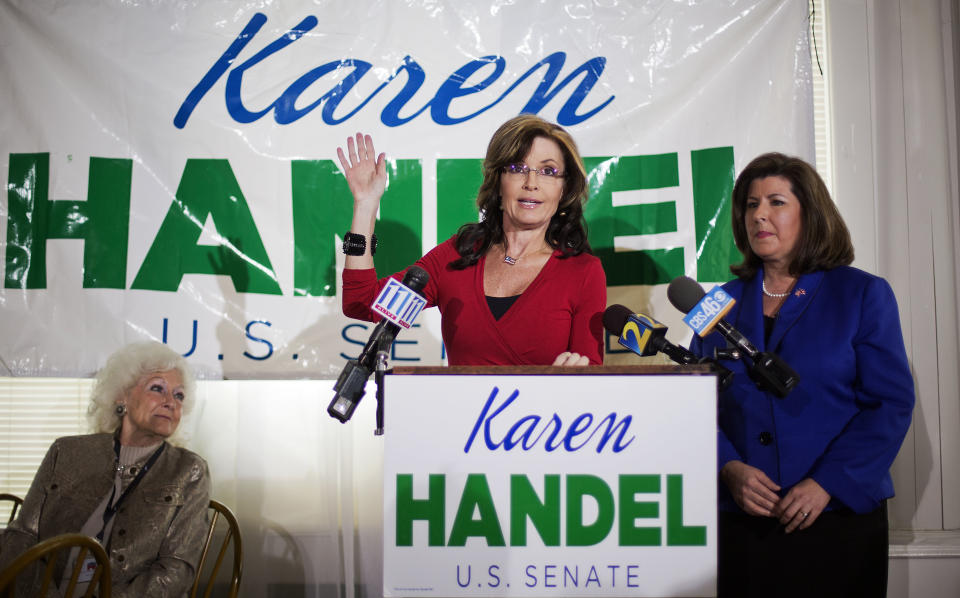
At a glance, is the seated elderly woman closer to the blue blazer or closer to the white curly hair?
the white curly hair

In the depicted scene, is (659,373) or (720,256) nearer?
(659,373)

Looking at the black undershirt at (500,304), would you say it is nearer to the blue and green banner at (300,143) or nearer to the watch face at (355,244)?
the watch face at (355,244)

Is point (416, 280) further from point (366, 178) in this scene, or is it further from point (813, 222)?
point (813, 222)

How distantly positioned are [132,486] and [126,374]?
424 millimetres

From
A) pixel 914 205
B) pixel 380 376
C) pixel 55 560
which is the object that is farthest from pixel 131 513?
pixel 914 205

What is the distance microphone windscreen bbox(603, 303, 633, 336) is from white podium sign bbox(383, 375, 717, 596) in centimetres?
37

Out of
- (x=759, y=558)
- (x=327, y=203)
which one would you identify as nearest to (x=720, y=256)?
(x=759, y=558)

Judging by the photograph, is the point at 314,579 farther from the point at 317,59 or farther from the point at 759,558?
the point at 317,59

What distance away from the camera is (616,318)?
1.55 metres

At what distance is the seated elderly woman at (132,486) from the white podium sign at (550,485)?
1.40 metres

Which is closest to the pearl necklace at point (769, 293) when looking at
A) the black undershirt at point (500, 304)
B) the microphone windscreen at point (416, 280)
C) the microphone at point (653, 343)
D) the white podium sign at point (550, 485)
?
the microphone at point (653, 343)

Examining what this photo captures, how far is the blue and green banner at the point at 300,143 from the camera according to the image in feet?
9.13

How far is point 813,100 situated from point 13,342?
3.43 metres

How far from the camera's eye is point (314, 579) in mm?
2910
